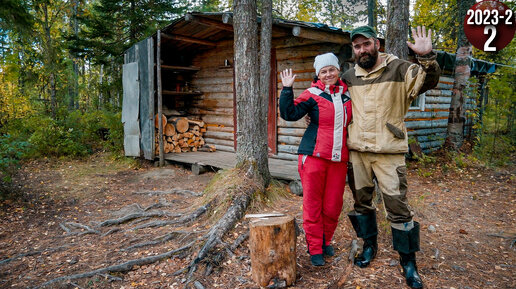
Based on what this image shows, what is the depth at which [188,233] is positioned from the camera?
3.95m

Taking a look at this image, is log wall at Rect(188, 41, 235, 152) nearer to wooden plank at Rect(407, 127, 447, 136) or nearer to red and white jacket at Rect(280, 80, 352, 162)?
wooden plank at Rect(407, 127, 447, 136)

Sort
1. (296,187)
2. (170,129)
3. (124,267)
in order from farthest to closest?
(170,129), (296,187), (124,267)

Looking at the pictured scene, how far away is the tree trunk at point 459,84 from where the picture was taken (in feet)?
25.9

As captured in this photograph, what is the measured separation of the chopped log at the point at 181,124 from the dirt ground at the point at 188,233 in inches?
83.4

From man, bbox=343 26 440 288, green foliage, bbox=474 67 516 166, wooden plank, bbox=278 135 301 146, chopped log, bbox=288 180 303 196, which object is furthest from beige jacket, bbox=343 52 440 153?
green foliage, bbox=474 67 516 166

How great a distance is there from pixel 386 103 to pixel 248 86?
2.62 metres

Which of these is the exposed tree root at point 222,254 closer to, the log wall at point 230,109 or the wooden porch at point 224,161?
the wooden porch at point 224,161

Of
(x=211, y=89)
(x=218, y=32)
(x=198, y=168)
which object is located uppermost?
(x=218, y=32)

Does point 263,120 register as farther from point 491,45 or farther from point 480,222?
point 491,45

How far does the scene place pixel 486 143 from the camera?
25.7 ft

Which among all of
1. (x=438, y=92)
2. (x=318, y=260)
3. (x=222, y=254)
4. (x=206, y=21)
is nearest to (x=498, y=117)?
(x=438, y=92)

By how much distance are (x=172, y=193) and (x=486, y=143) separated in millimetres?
7664

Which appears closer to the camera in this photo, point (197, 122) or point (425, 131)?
point (425, 131)

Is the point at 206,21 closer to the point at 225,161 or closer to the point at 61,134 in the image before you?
A: the point at 225,161
